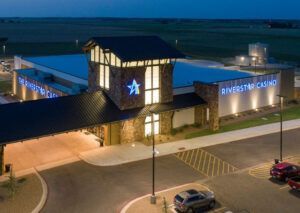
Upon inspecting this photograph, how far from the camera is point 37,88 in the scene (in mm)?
66938

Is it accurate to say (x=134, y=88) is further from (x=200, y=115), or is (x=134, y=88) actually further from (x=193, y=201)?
(x=193, y=201)

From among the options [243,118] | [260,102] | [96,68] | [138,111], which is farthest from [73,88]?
[260,102]

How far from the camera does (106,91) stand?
51.2 m

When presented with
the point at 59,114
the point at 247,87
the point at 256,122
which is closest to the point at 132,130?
the point at 59,114

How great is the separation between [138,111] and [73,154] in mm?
9405

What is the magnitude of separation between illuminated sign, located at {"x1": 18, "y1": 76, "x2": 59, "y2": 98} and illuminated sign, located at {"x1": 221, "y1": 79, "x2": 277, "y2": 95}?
25.0 m

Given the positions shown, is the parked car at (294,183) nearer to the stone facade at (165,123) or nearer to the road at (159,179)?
the road at (159,179)

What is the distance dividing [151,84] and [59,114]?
39.3ft

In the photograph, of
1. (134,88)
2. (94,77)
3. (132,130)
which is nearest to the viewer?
(134,88)

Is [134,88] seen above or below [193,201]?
above

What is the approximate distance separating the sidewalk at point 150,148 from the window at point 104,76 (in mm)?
8187

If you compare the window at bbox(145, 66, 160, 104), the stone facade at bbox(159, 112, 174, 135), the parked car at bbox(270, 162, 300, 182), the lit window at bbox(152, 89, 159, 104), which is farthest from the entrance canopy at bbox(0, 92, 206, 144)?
the parked car at bbox(270, 162, 300, 182)

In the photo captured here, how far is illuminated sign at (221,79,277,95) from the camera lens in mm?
60219

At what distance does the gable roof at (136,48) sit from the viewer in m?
48.2
